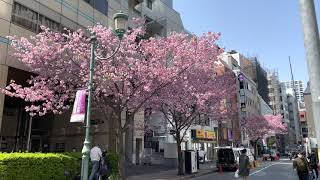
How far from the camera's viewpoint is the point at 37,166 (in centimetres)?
1447

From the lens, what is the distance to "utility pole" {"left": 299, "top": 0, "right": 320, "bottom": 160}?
288 cm

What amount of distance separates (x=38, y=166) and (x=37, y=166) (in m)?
0.06

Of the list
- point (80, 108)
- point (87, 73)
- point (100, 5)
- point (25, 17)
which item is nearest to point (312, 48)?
point (80, 108)

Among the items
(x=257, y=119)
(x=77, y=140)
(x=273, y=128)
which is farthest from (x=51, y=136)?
(x=273, y=128)

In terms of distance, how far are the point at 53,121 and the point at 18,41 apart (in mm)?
15279

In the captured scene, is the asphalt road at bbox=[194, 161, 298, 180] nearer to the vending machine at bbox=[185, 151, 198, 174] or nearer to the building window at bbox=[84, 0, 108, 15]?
the vending machine at bbox=[185, 151, 198, 174]

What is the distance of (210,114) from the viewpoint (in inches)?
1188

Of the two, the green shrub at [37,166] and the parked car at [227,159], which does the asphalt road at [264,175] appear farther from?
the green shrub at [37,166]

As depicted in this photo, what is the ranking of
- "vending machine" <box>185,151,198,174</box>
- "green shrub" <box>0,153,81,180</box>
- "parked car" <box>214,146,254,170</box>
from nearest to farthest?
1. "green shrub" <box>0,153,81,180</box>
2. "vending machine" <box>185,151,198,174</box>
3. "parked car" <box>214,146,254,170</box>

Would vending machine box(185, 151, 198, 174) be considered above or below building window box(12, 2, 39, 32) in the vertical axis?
below

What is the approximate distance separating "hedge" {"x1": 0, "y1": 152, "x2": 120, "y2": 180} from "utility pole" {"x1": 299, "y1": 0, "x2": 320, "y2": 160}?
12.7 m

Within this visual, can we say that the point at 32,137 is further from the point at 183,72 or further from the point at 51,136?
the point at 183,72

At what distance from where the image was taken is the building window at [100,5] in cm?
2712

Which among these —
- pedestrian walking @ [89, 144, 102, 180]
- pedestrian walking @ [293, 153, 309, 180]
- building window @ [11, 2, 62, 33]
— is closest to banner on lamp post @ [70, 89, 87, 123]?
pedestrian walking @ [89, 144, 102, 180]
